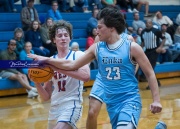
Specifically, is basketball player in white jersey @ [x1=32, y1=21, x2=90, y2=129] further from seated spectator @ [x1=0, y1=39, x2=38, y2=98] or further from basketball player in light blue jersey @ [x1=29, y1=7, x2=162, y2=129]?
seated spectator @ [x1=0, y1=39, x2=38, y2=98]

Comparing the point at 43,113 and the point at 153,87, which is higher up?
the point at 153,87

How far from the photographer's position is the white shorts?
4398 mm

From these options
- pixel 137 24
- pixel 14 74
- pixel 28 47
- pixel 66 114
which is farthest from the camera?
pixel 137 24

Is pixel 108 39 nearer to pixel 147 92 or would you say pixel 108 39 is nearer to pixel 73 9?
pixel 147 92

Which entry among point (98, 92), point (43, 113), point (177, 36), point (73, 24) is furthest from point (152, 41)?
point (98, 92)

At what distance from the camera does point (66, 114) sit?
4.42 m

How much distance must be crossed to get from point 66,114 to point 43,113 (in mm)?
4461

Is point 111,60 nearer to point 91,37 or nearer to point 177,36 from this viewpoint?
point 91,37

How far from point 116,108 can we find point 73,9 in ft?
41.0

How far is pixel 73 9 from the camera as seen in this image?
53.9 ft

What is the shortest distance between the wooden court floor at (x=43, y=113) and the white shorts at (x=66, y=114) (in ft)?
9.51

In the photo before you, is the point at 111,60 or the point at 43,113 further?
the point at 43,113

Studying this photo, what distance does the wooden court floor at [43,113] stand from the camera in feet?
25.2

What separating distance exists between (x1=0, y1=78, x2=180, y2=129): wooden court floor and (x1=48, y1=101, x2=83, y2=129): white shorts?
290cm
